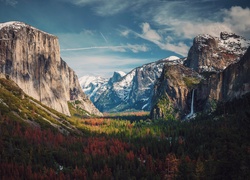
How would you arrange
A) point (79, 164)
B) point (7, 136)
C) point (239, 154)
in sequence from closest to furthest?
point (239, 154) → point (79, 164) → point (7, 136)

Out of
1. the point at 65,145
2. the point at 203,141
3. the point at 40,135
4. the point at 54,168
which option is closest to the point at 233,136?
the point at 203,141

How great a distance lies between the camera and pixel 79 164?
5979 inches

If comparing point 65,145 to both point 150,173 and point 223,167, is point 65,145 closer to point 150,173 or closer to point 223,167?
point 150,173

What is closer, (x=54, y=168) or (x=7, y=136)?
(x=54, y=168)

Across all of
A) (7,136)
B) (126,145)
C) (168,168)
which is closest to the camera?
(168,168)

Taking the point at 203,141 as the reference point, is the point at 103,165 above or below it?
below

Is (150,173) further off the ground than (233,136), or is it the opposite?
(233,136)

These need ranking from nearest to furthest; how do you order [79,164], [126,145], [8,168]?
[8,168]
[79,164]
[126,145]

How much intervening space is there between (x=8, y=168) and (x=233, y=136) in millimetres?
117870

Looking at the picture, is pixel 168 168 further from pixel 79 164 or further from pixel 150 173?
pixel 79 164

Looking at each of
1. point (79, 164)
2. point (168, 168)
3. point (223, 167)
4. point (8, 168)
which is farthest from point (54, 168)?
point (223, 167)

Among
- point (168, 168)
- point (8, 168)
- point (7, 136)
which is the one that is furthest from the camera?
point (7, 136)

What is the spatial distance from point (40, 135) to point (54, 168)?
170 feet

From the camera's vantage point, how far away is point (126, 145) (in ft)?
639
